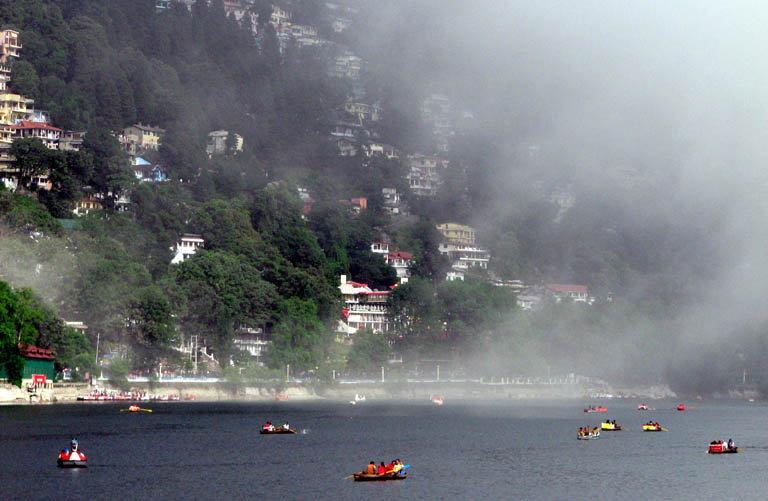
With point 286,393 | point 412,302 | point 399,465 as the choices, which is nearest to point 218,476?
point 399,465

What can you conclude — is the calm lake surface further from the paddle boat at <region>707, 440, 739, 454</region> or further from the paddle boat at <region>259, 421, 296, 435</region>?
the paddle boat at <region>707, 440, 739, 454</region>

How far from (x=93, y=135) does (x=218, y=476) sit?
398 ft

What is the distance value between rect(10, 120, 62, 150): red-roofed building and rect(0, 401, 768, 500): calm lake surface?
251 feet

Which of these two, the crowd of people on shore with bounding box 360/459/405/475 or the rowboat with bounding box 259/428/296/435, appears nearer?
the crowd of people on shore with bounding box 360/459/405/475

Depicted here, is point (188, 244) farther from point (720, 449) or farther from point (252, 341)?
point (720, 449)

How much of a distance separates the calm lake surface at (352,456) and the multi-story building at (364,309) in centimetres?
5006

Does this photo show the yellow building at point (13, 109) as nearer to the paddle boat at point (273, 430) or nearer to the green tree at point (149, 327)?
the green tree at point (149, 327)

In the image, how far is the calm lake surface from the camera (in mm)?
57938

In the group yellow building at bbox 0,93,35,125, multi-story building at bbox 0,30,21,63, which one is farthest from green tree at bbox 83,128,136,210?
multi-story building at bbox 0,30,21,63

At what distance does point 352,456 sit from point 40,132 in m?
122

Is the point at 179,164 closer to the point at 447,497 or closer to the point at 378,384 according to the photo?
the point at 378,384

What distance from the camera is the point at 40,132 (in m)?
180

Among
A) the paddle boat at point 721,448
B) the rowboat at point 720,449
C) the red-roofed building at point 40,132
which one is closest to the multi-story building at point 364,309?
the red-roofed building at point 40,132

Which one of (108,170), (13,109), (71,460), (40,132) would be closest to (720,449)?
(71,460)
